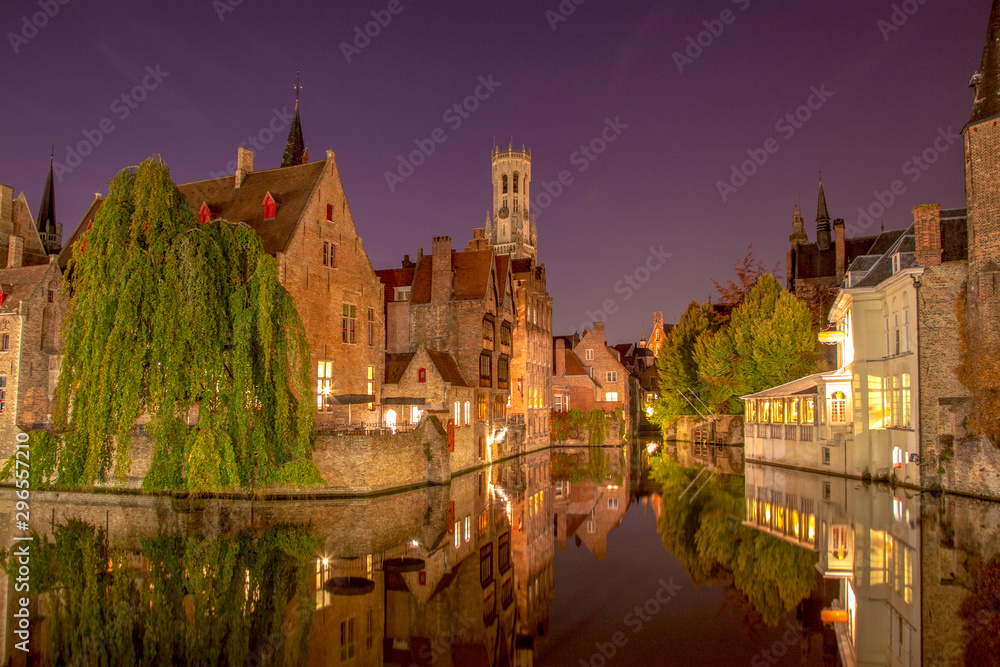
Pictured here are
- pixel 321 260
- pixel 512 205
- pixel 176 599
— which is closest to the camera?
pixel 176 599

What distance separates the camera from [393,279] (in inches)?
1631

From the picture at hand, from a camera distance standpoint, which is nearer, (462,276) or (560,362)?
(462,276)

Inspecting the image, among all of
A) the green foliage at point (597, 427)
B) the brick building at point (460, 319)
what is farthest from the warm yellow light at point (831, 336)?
the green foliage at point (597, 427)

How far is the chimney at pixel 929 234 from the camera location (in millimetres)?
24375

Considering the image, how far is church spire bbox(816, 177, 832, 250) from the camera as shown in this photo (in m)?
55.8

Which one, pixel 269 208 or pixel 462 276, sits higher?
pixel 269 208

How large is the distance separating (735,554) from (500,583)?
5.48 m

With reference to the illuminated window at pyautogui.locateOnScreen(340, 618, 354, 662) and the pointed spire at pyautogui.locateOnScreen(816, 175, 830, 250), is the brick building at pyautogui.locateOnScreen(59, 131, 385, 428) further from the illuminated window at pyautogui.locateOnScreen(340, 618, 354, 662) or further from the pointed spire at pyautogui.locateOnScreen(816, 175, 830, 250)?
the pointed spire at pyautogui.locateOnScreen(816, 175, 830, 250)

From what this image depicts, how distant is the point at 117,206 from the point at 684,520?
1778cm

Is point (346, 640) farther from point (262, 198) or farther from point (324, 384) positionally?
point (262, 198)

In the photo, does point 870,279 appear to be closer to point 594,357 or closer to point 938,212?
point 938,212

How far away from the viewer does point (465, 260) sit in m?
39.7

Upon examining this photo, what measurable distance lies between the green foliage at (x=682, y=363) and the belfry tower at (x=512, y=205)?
67945 mm

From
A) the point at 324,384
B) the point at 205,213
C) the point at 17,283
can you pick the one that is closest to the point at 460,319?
the point at 324,384
